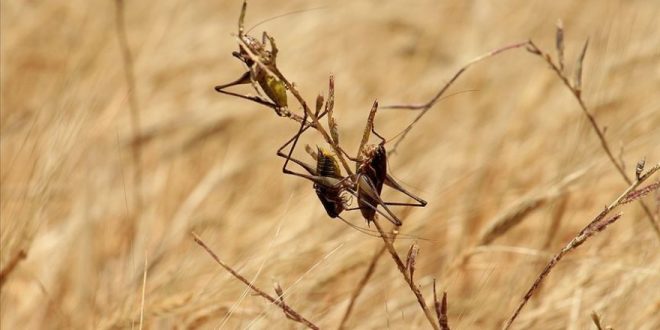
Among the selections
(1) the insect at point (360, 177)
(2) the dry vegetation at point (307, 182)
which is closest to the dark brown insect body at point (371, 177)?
(1) the insect at point (360, 177)

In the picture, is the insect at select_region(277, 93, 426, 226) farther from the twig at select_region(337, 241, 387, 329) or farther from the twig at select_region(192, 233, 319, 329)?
the twig at select_region(337, 241, 387, 329)

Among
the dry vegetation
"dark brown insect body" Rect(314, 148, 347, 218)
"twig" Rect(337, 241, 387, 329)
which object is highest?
the dry vegetation

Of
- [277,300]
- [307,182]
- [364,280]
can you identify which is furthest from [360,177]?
[307,182]

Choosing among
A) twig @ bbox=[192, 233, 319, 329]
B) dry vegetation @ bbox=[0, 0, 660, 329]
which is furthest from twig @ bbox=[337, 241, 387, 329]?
twig @ bbox=[192, 233, 319, 329]

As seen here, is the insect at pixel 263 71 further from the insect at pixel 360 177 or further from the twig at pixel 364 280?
the twig at pixel 364 280

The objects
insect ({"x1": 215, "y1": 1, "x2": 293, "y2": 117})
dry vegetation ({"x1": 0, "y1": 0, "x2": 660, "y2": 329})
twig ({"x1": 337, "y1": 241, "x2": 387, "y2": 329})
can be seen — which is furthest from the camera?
dry vegetation ({"x1": 0, "y1": 0, "x2": 660, "y2": 329})

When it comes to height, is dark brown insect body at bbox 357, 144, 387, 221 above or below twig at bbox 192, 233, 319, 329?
above

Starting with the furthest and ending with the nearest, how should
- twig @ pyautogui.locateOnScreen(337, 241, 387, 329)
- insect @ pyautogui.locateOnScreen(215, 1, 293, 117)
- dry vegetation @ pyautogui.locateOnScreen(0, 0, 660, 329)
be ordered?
1. dry vegetation @ pyautogui.locateOnScreen(0, 0, 660, 329)
2. twig @ pyautogui.locateOnScreen(337, 241, 387, 329)
3. insect @ pyautogui.locateOnScreen(215, 1, 293, 117)

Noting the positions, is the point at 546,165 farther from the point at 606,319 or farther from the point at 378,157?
the point at 378,157
